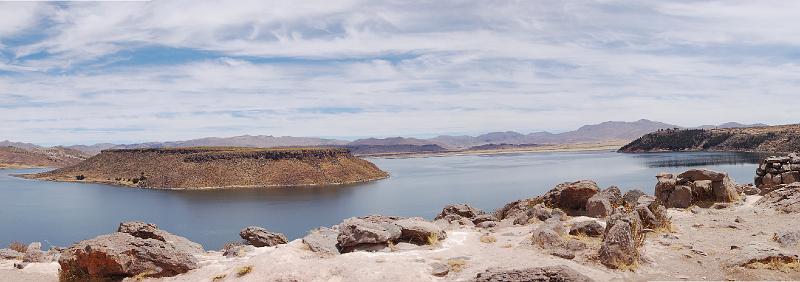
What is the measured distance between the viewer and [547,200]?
2631 cm

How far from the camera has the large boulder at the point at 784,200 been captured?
21188 mm

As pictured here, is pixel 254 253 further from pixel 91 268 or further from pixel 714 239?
pixel 714 239

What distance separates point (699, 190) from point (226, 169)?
115789mm

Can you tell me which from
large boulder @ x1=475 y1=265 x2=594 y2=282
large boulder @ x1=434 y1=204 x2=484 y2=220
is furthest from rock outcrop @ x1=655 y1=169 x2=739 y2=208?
large boulder @ x1=475 y1=265 x2=594 y2=282

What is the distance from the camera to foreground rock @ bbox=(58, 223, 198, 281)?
52.4 feet

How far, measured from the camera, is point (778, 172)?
28.5 metres

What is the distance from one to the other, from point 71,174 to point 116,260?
16039 cm

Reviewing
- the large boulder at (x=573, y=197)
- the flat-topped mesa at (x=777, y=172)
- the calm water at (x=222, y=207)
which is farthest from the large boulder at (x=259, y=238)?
the calm water at (x=222, y=207)

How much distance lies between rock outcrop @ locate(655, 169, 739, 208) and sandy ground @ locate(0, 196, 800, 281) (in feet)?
16.3

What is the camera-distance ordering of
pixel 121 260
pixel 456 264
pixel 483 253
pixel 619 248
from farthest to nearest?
pixel 483 253 → pixel 121 260 → pixel 456 264 → pixel 619 248

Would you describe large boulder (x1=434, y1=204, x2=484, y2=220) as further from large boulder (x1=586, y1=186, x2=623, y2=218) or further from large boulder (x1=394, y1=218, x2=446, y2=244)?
large boulder (x1=394, y1=218, x2=446, y2=244)

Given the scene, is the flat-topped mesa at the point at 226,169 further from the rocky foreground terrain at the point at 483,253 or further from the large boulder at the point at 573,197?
the rocky foreground terrain at the point at 483,253

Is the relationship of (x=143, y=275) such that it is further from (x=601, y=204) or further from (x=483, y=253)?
(x=601, y=204)

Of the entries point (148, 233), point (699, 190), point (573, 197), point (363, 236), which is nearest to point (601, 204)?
point (573, 197)
